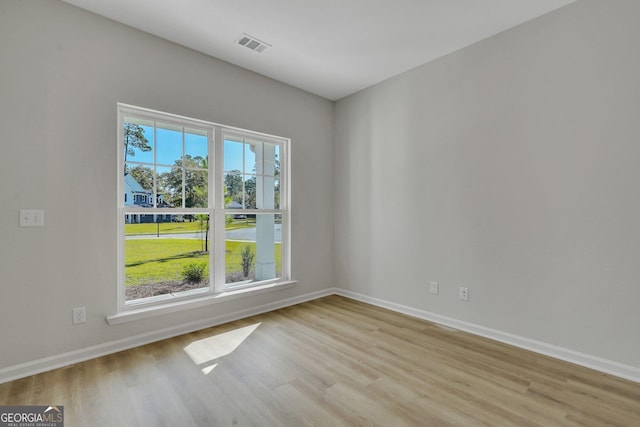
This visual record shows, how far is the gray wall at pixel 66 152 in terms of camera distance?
2102mm

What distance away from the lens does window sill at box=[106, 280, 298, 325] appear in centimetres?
251

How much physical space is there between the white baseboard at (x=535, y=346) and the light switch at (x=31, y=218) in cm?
347

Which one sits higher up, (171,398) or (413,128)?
(413,128)

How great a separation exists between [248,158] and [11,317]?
2427mm

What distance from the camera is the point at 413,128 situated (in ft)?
11.1

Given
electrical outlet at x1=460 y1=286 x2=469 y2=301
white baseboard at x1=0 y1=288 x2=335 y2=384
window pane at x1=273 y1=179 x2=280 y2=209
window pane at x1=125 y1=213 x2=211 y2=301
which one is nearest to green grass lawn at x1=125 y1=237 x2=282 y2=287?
window pane at x1=125 y1=213 x2=211 y2=301

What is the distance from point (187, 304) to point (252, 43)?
265 centimetres

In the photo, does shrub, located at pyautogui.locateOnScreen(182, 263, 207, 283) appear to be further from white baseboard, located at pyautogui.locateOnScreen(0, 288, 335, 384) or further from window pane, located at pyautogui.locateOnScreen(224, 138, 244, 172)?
window pane, located at pyautogui.locateOnScreen(224, 138, 244, 172)

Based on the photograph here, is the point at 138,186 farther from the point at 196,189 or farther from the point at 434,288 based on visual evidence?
the point at 434,288

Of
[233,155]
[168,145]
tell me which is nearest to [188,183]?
[168,145]

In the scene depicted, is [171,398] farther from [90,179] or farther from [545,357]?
[545,357]

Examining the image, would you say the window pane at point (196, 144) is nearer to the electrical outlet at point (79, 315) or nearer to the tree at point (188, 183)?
the tree at point (188, 183)

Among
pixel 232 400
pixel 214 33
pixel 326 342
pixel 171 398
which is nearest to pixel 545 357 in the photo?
pixel 326 342

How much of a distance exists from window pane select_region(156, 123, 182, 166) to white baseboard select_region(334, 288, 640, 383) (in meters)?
2.96
